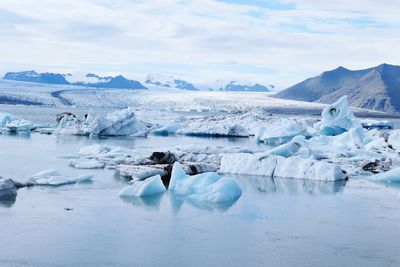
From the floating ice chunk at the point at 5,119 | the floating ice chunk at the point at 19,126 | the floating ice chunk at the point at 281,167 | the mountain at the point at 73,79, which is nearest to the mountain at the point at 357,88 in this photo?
the mountain at the point at 73,79

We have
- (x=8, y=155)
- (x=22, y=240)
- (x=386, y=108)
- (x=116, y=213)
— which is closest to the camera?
(x=22, y=240)

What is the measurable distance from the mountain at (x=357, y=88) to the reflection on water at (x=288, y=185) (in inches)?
3128

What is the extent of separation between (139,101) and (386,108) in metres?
45.2

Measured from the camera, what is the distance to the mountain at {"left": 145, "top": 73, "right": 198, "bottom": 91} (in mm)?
133750

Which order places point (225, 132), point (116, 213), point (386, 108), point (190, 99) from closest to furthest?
point (116, 213), point (225, 132), point (190, 99), point (386, 108)

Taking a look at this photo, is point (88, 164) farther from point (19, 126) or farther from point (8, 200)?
point (19, 126)

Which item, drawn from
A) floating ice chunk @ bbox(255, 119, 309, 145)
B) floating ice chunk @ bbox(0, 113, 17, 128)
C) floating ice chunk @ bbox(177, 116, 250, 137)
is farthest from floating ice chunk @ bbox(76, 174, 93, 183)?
floating ice chunk @ bbox(177, 116, 250, 137)

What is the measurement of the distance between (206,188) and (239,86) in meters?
132

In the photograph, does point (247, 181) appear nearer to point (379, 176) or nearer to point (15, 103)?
point (379, 176)

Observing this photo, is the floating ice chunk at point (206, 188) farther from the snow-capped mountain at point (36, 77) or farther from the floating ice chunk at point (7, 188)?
the snow-capped mountain at point (36, 77)

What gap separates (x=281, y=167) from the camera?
12.8 m

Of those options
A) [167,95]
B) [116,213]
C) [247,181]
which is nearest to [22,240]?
[116,213]

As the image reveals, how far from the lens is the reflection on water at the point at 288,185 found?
11.2 metres

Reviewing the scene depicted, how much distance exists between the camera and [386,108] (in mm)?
89188
